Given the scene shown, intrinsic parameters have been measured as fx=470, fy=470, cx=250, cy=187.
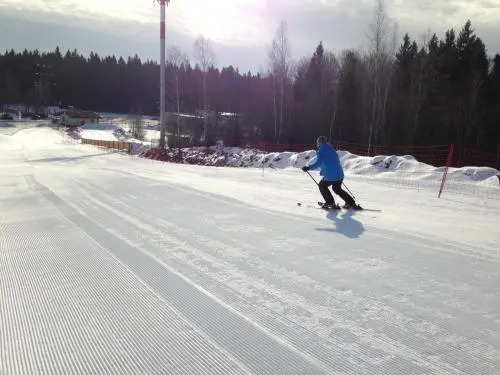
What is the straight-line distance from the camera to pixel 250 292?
4.79 meters

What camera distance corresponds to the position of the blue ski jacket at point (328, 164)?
9.76 metres

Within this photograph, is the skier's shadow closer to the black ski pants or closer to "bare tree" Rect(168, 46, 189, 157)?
the black ski pants

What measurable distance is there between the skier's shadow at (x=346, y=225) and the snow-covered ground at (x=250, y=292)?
3cm

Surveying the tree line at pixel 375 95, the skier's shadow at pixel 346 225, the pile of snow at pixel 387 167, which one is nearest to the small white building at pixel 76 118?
the tree line at pixel 375 95

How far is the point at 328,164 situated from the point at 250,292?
548 centimetres

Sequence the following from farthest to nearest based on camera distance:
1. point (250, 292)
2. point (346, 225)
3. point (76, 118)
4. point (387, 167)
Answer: point (76, 118)
point (387, 167)
point (346, 225)
point (250, 292)

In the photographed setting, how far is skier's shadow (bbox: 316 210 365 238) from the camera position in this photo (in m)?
7.51

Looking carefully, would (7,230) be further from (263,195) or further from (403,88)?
(403,88)

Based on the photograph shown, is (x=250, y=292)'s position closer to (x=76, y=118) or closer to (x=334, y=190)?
(x=334, y=190)

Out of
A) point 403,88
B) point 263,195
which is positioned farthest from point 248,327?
point 403,88

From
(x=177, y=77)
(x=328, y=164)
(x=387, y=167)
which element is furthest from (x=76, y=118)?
(x=328, y=164)

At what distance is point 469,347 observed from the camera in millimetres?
3584

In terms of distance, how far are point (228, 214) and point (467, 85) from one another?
41895 mm

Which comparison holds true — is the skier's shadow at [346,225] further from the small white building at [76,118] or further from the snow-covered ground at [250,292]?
the small white building at [76,118]
